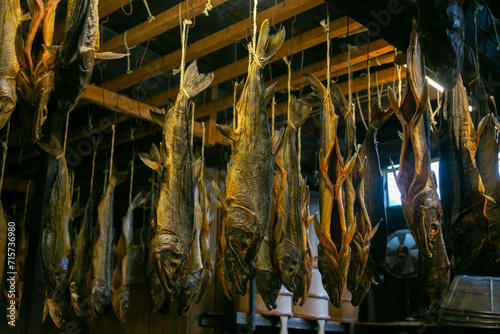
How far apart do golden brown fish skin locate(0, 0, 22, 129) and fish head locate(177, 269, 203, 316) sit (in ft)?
7.38

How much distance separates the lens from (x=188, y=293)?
4.35m

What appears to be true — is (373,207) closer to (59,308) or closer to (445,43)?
(445,43)

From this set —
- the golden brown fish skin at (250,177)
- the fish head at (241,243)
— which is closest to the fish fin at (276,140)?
the golden brown fish skin at (250,177)

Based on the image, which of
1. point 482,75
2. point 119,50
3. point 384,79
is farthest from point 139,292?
point 482,75

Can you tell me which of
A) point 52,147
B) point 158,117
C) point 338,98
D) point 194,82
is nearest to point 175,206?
point 158,117

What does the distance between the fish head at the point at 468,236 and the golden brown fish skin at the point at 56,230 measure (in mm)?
3179

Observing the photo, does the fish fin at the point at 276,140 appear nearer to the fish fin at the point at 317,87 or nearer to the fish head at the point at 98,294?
the fish fin at the point at 317,87

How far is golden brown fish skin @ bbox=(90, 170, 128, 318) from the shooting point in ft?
17.0

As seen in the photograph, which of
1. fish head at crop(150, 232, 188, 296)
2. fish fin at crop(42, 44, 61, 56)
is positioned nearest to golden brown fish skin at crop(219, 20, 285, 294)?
fish head at crop(150, 232, 188, 296)

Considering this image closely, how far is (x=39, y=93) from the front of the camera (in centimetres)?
235

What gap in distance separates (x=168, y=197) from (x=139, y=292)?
14.7 ft

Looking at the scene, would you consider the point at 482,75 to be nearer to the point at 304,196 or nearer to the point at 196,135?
the point at 304,196

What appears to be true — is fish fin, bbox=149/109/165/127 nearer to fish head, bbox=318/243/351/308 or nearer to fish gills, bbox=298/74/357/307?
fish gills, bbox=298/74/357/307

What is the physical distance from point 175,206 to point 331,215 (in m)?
1.00
